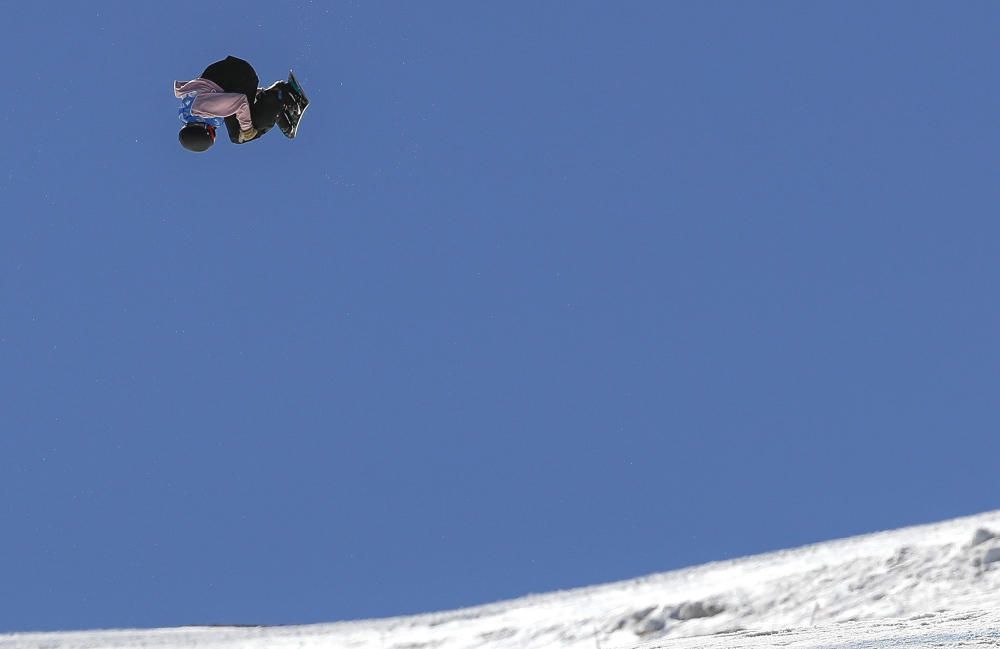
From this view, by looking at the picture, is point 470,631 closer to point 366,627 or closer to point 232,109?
point 366,627

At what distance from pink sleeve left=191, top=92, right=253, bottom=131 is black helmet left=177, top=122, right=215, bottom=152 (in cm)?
12

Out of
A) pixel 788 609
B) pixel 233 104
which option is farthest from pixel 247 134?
pixel 788 609

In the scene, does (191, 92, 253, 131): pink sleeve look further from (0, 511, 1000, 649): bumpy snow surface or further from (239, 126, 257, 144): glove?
(0, 511, 1000, 649): bumpy snow surface

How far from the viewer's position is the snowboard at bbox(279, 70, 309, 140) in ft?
40.1

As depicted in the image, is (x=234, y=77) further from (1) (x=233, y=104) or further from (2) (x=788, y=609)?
(2) (x=788, y=609)

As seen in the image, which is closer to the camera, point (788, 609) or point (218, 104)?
point (218, 104)

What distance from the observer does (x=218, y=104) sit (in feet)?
38.0

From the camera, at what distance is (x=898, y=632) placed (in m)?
10.5

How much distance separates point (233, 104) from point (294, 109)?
720 mm

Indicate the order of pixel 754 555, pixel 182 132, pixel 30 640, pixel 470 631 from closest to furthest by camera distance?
pixel 182 132
pixel 470 631
pixel 754 555
pixel 30 640

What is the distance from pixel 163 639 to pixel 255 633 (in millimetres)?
2484

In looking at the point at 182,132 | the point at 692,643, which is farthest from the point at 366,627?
the point at 182,132

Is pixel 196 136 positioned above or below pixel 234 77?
below

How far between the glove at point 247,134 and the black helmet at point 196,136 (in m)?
0.44
